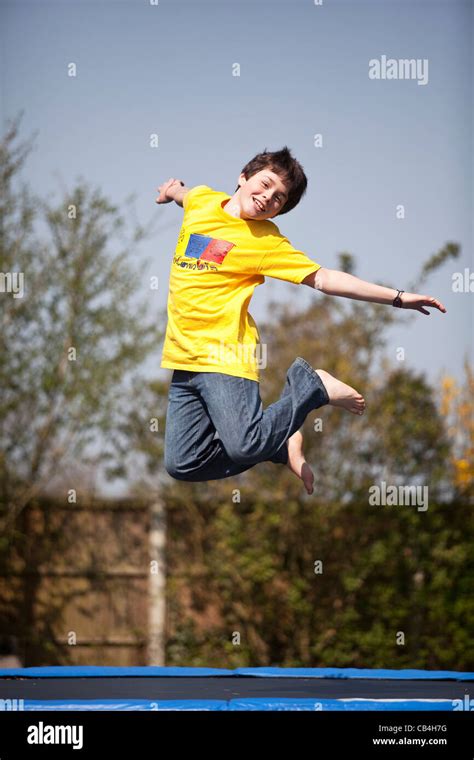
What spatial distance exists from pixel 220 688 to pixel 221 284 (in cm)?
118

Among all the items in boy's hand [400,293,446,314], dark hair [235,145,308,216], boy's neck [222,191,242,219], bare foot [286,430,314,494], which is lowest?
bare foot [286,430,314,494]

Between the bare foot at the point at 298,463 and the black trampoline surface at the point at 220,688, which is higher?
the bare foot at the point at 298,463

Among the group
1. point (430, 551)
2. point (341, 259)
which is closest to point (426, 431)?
point (430, 551)

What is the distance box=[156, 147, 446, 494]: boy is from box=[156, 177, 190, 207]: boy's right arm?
0.13m

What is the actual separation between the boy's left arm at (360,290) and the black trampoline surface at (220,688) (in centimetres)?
103

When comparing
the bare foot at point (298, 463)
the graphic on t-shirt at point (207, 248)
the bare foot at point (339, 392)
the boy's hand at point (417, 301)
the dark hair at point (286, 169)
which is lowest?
the bare foot at point (298, 463)

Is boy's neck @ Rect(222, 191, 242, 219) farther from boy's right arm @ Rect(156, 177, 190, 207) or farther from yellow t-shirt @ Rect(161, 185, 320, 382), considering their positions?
boy's right arm @ Rect(156, 177, 190, 207)

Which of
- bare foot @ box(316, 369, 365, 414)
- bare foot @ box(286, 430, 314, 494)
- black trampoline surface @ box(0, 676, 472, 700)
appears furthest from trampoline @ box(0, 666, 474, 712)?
bare foot @ box(316, 369, 365, 414)

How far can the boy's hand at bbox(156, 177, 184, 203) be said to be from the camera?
2982 mm

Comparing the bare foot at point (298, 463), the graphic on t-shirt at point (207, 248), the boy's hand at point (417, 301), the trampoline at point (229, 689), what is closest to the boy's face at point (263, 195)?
the graphic on t-shirt at point (207, 248)

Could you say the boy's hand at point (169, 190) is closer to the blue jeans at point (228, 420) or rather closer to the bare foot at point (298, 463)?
the blue jeans at point (228, 420)

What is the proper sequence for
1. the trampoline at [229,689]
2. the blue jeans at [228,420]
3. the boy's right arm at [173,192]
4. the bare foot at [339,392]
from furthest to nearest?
the boy's right arm at [173,192], the bare foot at [339,392], the blue jeans at [228,420], the trampoline at [229,689]

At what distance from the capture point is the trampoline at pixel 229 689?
255 centimetres

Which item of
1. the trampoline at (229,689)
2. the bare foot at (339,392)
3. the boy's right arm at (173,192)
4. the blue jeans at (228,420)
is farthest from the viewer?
the boy's right arm at (173,192)
